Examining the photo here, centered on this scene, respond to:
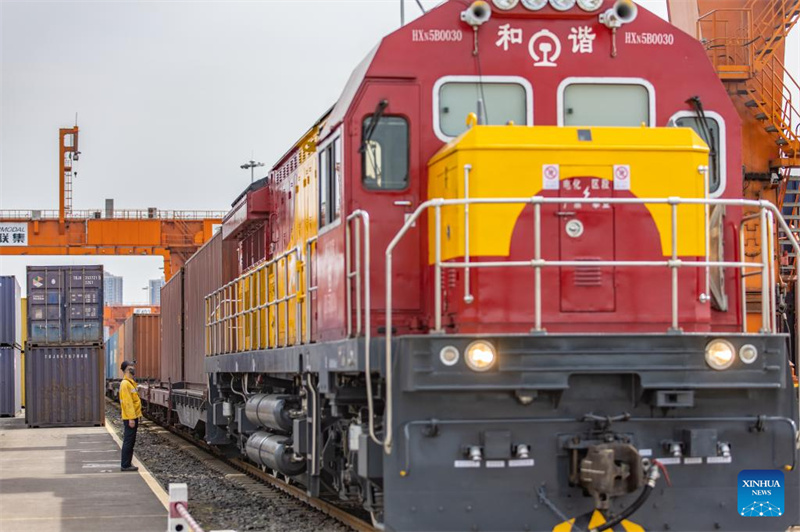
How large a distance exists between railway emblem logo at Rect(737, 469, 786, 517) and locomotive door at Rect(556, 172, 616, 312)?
1498mm

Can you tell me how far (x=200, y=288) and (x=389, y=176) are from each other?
12013 millimetres

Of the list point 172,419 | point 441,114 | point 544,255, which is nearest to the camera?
point 544,255

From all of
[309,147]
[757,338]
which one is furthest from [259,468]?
[757,338]

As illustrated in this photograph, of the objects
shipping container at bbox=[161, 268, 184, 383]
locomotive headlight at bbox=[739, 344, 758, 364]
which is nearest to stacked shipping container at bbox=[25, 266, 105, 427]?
shipping container at bbox=[161, 268, 184, 383]

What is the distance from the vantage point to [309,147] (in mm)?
11680

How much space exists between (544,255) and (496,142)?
2.87ft

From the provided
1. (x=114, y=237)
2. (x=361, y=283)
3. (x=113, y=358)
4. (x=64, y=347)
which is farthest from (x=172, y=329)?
(x=113, y=358)

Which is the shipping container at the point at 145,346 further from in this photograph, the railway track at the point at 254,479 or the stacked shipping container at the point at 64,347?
the railway track at the point at 254,479

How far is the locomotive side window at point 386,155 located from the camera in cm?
908

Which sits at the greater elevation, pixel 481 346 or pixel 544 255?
pixel 544 255

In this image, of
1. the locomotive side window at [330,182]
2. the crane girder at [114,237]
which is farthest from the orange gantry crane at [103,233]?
the locomotive side window at [330,182]

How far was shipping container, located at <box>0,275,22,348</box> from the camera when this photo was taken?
31469 millimetres

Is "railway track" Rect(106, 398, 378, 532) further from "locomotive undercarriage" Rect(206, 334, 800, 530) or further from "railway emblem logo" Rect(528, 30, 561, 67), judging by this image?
"railway emblem logo" Rect(528, 30, 561, 67)

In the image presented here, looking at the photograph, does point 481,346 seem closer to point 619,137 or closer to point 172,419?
point 619,137
